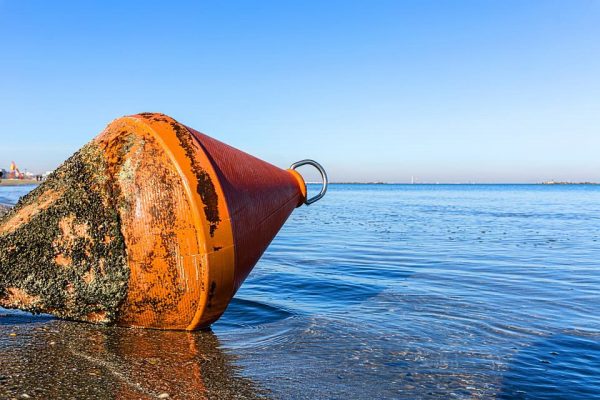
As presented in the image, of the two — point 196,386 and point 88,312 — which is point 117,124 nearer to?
point 88,312

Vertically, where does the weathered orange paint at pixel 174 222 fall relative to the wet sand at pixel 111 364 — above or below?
above

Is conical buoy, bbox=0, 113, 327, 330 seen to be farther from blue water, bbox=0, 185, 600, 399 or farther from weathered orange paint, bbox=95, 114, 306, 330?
blue water, bbox=0, 185, 600, 399

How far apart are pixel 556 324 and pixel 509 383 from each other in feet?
6.12

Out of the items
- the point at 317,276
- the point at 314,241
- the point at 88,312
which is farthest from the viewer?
the point at 314,241

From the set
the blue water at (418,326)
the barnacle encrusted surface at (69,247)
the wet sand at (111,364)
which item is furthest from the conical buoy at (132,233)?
the blue water at (418,326)

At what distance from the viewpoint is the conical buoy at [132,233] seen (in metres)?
3.15

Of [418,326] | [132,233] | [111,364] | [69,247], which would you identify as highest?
[132,233]

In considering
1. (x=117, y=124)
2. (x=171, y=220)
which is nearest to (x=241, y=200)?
(x=171, y=220)

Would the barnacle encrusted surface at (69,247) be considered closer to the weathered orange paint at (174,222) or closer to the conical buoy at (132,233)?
the conical buoy at (132,233)

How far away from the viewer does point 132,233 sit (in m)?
3.20

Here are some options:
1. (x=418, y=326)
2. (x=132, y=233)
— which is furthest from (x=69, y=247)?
(x=418, y=326)

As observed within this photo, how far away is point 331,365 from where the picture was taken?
3.36m

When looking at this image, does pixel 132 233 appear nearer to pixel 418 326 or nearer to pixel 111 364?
pixel 111 364

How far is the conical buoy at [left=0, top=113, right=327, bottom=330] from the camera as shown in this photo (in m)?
3.15
